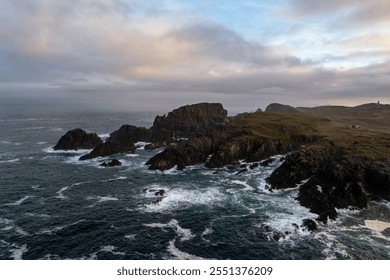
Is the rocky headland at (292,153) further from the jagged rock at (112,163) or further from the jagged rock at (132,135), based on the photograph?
the jagged rock at (112,163)

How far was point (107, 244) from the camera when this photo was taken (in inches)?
1986

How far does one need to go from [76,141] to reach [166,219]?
253 feet

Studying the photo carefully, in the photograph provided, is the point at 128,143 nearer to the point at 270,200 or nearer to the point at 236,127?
the point at 236,127

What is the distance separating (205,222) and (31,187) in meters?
47.1

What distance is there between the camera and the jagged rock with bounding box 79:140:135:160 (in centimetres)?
10853

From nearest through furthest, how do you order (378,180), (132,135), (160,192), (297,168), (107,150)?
(378,180) → (160,192) → (297,168) → (107,150) → (132,135)

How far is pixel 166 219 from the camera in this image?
59750 millimetres

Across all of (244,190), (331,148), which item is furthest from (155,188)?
(331,148)

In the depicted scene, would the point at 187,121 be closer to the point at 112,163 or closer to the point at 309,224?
the point at 112,163

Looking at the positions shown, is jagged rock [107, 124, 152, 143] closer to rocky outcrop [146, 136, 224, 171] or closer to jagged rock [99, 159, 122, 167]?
jagged rock [99, 159, 122, 167]

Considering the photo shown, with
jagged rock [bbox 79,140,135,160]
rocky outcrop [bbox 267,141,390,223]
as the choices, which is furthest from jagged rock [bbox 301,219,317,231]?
jagged rock [bbox 79,140,135,160]

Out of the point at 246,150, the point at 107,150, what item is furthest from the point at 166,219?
the point at 107,150
